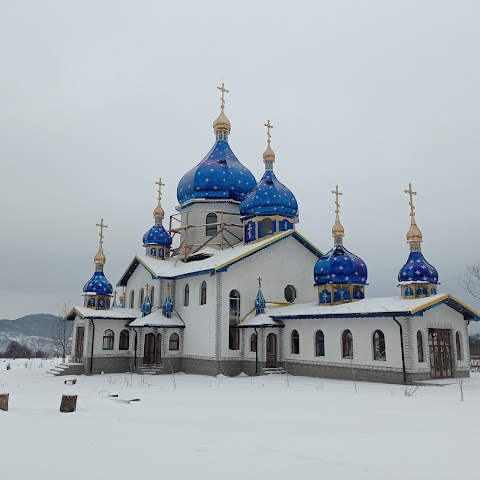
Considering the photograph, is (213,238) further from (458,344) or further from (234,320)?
(458,344)

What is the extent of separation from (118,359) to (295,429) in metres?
20.3

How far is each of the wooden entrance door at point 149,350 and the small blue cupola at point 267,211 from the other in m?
7.99

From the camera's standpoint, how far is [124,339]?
95.2 ft

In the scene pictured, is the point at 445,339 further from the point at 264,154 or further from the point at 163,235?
the point at 163,235

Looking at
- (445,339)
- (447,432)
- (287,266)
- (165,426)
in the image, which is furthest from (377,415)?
(287,266)

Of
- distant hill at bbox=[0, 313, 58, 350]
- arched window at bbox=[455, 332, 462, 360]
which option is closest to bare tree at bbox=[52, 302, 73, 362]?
arched window at bbox=[455, 332, 462, 360]

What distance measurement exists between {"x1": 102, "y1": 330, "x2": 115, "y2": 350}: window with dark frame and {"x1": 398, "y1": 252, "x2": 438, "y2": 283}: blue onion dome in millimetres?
16715

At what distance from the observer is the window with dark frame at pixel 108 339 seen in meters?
28.5

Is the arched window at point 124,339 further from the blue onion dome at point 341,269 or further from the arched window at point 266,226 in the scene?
the blue onion dome at point 341,269

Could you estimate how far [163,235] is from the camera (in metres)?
33.3

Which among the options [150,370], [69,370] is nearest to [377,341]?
[150,370]

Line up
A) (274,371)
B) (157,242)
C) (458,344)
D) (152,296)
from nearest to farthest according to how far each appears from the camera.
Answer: (458,344), (274,371), (152,296), (157,242)

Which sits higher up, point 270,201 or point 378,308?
point 270,201

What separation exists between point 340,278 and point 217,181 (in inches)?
483
